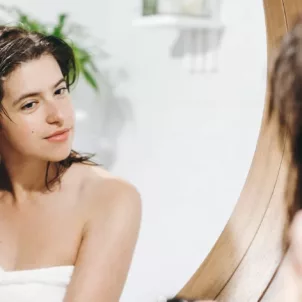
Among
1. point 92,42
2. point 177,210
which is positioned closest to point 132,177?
point 177,210

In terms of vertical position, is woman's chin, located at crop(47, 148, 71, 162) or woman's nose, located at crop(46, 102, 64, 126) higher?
woman's nose, located at crop(46, 102, 64, 126)

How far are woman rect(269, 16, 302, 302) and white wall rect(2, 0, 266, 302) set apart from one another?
0.34 feet

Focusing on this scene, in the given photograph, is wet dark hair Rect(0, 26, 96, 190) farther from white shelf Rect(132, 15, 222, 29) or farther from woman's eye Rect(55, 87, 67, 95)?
white shelf Rect(132, 15, 222, 29)

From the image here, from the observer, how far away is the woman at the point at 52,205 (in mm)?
1020

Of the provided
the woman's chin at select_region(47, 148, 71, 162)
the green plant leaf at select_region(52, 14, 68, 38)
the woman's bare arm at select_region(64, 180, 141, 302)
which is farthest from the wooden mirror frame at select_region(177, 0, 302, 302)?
the green plant leaf at select_region(52, 14, 68, 38)

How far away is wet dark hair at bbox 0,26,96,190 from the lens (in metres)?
1.03

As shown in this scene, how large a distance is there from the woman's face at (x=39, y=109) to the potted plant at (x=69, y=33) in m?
0.18

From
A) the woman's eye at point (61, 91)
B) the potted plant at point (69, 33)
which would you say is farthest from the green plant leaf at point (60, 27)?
the woman's eye at point (61, 91)

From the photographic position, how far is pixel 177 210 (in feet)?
3.80

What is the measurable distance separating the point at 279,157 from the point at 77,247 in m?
0.40

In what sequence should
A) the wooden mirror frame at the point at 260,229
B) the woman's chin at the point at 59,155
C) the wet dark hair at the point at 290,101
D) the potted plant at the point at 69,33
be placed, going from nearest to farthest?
the wet dark hair at the point at 290,101 → the wooden mirror frame at the point at 260,229 → the woman's chin at the point at 59,155 → the potted plant at the point at 69,33

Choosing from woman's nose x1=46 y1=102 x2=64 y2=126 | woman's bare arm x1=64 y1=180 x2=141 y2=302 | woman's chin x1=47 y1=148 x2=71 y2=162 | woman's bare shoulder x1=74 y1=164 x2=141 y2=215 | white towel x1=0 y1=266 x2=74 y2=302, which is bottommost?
white towel x1=0 y1=266 x2=74 y2=302

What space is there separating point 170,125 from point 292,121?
1.16 feet

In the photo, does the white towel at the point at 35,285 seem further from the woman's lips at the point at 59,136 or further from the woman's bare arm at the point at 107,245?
the woman's lips at the point at 59,136
